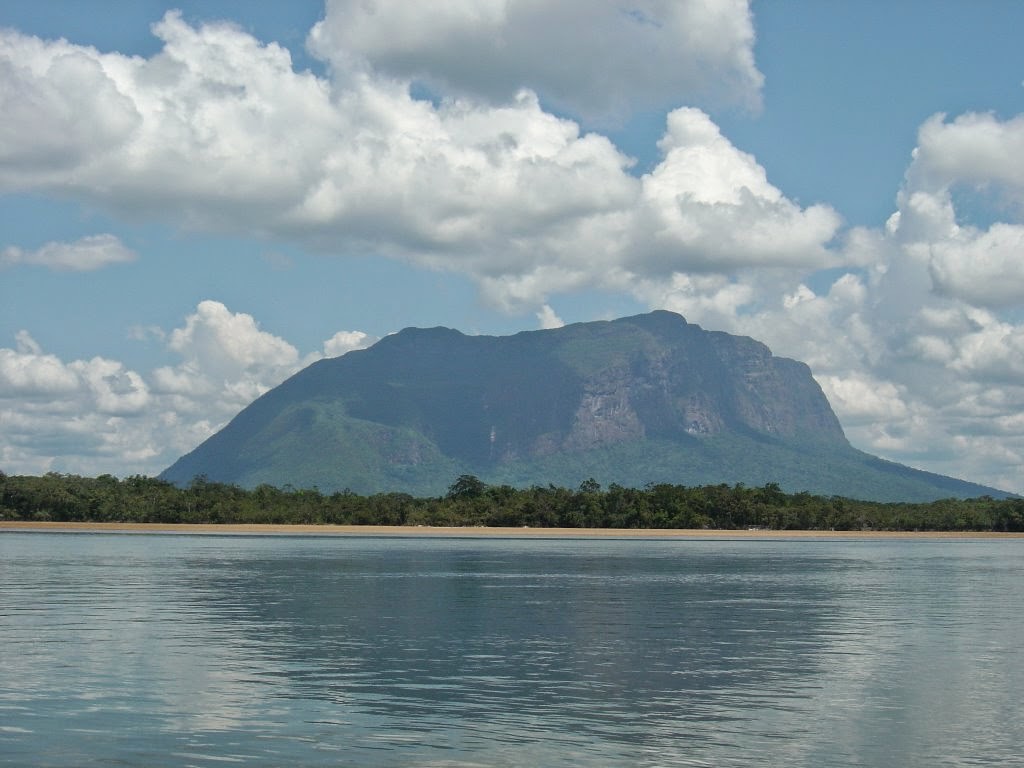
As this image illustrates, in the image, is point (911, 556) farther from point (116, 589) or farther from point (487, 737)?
point (487, 737)

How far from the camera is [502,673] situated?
143 feet

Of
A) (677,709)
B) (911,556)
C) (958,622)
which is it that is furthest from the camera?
(911,556)

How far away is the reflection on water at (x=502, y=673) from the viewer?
101 feet

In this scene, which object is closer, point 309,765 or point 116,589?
point 309,765

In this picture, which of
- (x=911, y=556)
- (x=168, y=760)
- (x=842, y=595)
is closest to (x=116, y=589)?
(x=842, y=595)

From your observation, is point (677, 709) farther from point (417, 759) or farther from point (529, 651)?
point (529, 651)

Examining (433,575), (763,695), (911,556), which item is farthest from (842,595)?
(911,556)

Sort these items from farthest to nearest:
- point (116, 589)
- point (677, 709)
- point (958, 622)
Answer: point (116, 589) → point (958, 622) → point (677, 709)

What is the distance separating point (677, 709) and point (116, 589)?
178 ft

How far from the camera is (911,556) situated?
522 ft

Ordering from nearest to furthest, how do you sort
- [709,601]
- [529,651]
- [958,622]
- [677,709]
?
[677,709] < [529,651] < [958,622] < [709,601]

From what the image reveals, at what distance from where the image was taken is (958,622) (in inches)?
2510

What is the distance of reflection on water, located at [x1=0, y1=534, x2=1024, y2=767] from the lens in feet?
101

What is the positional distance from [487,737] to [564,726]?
259cm
